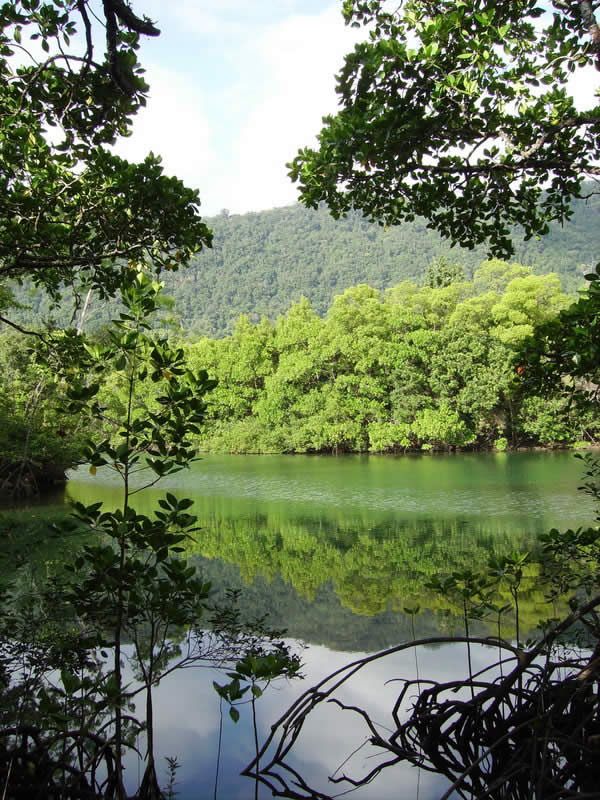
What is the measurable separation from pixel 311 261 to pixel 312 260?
0.55 metres

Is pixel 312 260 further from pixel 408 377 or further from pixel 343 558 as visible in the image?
pixel 343 558

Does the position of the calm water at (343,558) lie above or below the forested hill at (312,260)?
below

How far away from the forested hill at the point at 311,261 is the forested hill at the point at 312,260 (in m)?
0.16

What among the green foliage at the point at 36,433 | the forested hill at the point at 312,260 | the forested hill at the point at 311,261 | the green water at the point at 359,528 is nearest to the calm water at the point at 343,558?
the green water at the point at 359,528

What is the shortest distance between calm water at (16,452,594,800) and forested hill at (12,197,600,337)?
55.5 m

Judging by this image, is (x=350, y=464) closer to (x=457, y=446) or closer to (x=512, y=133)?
(x=457, y=446)

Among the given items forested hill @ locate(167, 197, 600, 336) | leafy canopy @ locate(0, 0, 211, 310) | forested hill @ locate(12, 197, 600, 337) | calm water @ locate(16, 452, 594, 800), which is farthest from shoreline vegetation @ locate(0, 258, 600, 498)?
forested hill @ locate(12, 197, 600, 337)

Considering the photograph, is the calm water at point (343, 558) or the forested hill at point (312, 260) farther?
the forested hill at point (312, 260)

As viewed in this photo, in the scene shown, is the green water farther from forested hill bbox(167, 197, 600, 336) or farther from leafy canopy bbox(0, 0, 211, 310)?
forested hill bbox(167, 197, 600, 336)

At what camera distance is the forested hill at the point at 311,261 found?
81562 millimetres

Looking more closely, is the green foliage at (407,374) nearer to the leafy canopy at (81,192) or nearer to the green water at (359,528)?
the green water at (359,528)

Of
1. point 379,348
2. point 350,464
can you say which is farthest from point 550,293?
point 350,464

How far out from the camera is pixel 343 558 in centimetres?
865

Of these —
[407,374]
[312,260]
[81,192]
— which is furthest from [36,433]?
[312,260]
